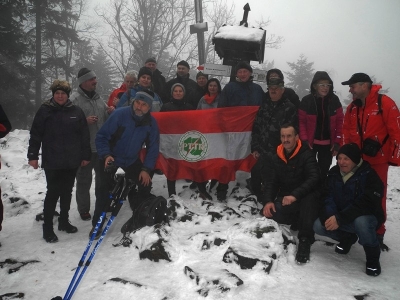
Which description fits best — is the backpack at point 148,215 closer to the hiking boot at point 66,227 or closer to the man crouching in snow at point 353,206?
the hiking boot at point 66,227

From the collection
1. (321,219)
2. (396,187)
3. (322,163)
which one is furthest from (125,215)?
(396,187)

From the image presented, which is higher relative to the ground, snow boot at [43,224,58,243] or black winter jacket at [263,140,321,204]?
black winter jacket at [263,140,321,204]

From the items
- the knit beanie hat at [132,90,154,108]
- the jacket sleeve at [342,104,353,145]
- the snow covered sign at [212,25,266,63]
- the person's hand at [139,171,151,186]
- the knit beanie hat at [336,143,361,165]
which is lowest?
the person's hand at [139,171,151,186]

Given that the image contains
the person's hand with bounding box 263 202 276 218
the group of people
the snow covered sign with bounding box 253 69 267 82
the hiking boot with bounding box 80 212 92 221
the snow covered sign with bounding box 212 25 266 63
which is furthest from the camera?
the snow covered sign with bounding box 253 69 267 82

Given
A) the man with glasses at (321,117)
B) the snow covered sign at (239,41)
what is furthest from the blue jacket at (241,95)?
the snow covered sign at (239,41)

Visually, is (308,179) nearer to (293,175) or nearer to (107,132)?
(293,175)

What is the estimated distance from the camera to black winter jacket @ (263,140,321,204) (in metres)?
3.92

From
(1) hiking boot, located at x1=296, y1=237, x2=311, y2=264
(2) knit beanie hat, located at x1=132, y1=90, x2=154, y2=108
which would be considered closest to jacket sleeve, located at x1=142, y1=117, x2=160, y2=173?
(2) knit beanie hat, located at x1=132, y1=90, x2=154, y2=108

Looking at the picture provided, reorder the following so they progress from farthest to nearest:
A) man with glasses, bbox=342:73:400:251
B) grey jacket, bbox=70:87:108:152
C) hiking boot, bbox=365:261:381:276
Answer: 1. grey jacket, bbox=70:87:108:152
2. man with glasses, bbox=342:73:400:251
3. hiking boot, bbox=365:261:381:276

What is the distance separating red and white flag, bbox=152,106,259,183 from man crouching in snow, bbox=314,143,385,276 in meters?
2.03

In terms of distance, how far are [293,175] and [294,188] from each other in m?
0.21

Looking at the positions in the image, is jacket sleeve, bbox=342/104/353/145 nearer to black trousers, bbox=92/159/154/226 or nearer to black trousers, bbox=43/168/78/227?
black trousers, bbox=92/159/154/226

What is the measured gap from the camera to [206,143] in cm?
568

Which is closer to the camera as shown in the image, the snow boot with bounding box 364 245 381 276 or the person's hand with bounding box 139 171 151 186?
the snow boot with bounding box 364 245 381 276
